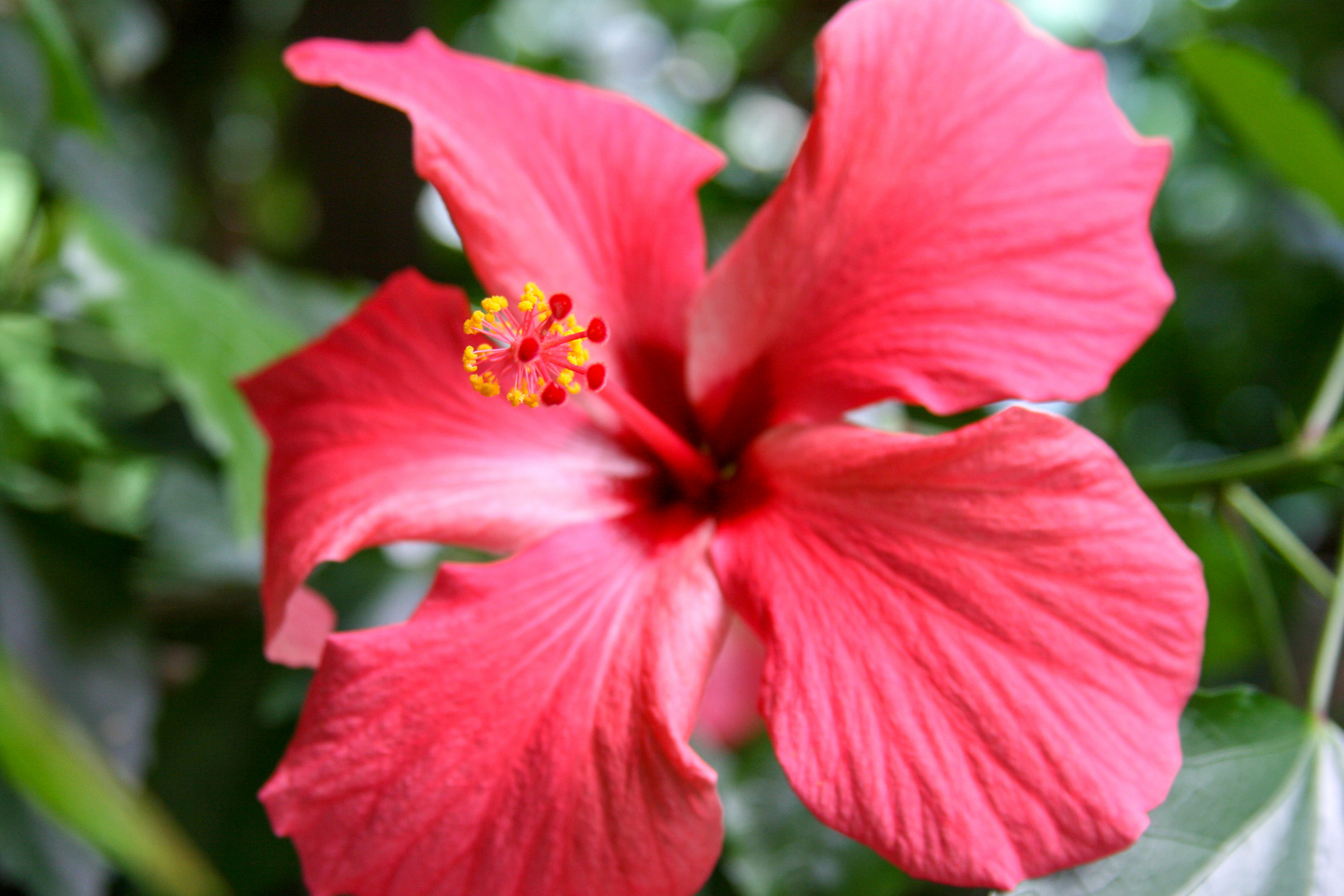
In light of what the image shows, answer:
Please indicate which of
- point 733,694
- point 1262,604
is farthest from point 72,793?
point 733,694

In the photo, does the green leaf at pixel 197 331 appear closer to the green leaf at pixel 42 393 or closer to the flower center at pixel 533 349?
the green leaf at pixel 42 393

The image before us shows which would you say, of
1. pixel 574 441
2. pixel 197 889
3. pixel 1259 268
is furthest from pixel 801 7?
pixel 197 889

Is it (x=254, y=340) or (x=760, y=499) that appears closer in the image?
(x=760, y=499)

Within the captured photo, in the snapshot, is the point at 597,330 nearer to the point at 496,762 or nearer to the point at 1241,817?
the point at 496,762

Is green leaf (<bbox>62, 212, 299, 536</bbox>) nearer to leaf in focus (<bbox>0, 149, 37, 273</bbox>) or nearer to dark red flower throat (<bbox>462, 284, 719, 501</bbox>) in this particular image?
leaf in focus (<bbox>0, 149, 37, 273</bbox>)

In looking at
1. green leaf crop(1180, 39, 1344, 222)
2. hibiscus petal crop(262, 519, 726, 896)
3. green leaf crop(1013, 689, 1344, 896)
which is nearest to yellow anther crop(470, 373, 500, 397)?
hibiscus petal crop(262, 519, 726, 896)

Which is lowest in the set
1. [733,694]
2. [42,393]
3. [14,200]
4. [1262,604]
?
[733,694]
